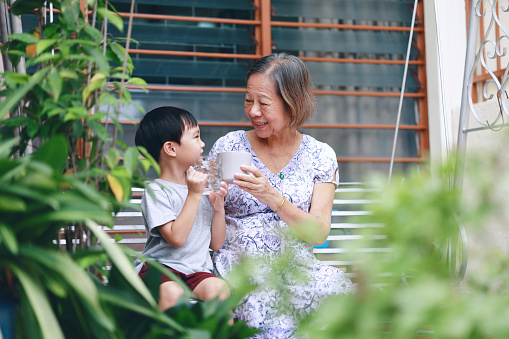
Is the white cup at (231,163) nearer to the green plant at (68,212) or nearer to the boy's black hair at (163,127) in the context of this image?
the boy's black hair at (163,127)

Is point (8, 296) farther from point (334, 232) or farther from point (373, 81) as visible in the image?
point (373, 81)

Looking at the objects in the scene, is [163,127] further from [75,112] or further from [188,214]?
[75,112]

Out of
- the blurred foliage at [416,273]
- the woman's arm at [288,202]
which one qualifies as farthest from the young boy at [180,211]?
the blurred foliage at [416,273]

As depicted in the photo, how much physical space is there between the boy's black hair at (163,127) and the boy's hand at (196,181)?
27 cm

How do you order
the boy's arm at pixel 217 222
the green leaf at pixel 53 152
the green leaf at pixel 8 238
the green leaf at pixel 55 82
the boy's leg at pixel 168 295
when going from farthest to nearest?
the boy's arm at pixel 217 222, the boy's leg at pixel 168 295, the green leaf at pixel 55 82, the green leaf at pixel 53 152, the green leaf at pixel 8 238

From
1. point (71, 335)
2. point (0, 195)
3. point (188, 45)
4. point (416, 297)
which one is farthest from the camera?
point (188, 45)

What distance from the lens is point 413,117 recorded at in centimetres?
417

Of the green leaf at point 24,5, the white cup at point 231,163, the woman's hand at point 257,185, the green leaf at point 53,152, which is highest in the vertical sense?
the green leaf at point 24,5

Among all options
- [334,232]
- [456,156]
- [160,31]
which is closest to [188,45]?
[160,31]

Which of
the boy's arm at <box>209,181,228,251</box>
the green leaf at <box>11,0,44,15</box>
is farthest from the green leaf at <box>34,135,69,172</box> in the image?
the boy's arm at <box>209,181,228,251</box>

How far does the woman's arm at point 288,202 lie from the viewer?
5.90 ft

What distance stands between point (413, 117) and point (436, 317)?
3.97m

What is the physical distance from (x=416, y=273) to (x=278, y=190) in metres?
1.63

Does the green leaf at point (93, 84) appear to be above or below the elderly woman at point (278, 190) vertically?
above
